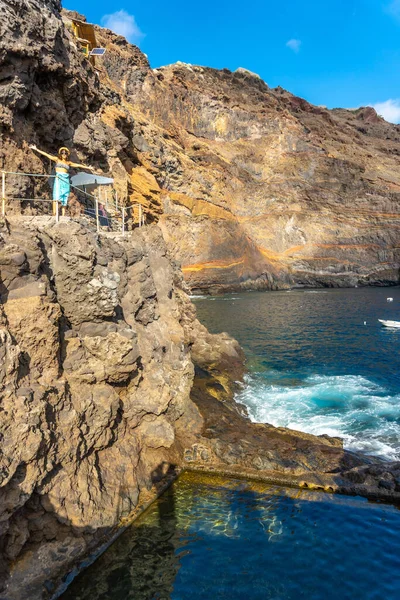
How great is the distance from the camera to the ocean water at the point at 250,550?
20.1ft

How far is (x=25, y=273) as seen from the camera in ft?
23.6

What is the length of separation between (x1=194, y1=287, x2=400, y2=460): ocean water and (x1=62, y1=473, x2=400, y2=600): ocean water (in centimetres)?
450

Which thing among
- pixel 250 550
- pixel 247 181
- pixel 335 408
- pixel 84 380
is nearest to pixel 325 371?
pixel 335 408

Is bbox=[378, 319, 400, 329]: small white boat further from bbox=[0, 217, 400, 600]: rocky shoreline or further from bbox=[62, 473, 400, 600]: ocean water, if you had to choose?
bbox=[62, 473, 400, 600]: ocean water

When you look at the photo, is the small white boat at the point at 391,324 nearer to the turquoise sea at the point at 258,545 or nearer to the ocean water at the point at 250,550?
the turquoise sea at the point at 258,545

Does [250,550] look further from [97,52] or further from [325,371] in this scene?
[97,52]

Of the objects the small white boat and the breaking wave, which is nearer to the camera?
the breaking wave

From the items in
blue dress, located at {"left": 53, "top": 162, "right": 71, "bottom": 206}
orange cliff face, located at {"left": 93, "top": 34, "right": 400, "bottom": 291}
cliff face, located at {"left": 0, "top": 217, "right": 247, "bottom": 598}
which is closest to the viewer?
cliff face, located at {"left": 0, "top": 217, "right": 247, "bottom": 598}

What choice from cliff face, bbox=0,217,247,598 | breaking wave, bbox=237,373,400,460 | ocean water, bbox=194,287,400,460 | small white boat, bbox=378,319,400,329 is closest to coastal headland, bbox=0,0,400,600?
cliff face, bbox=0,217,247,598

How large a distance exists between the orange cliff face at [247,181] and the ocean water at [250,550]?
1603 inches

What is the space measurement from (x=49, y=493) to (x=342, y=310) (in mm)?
40533

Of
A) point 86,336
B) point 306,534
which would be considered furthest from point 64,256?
point 306,534

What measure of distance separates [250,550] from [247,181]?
260 ft

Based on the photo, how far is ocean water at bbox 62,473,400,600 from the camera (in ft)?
20.1
